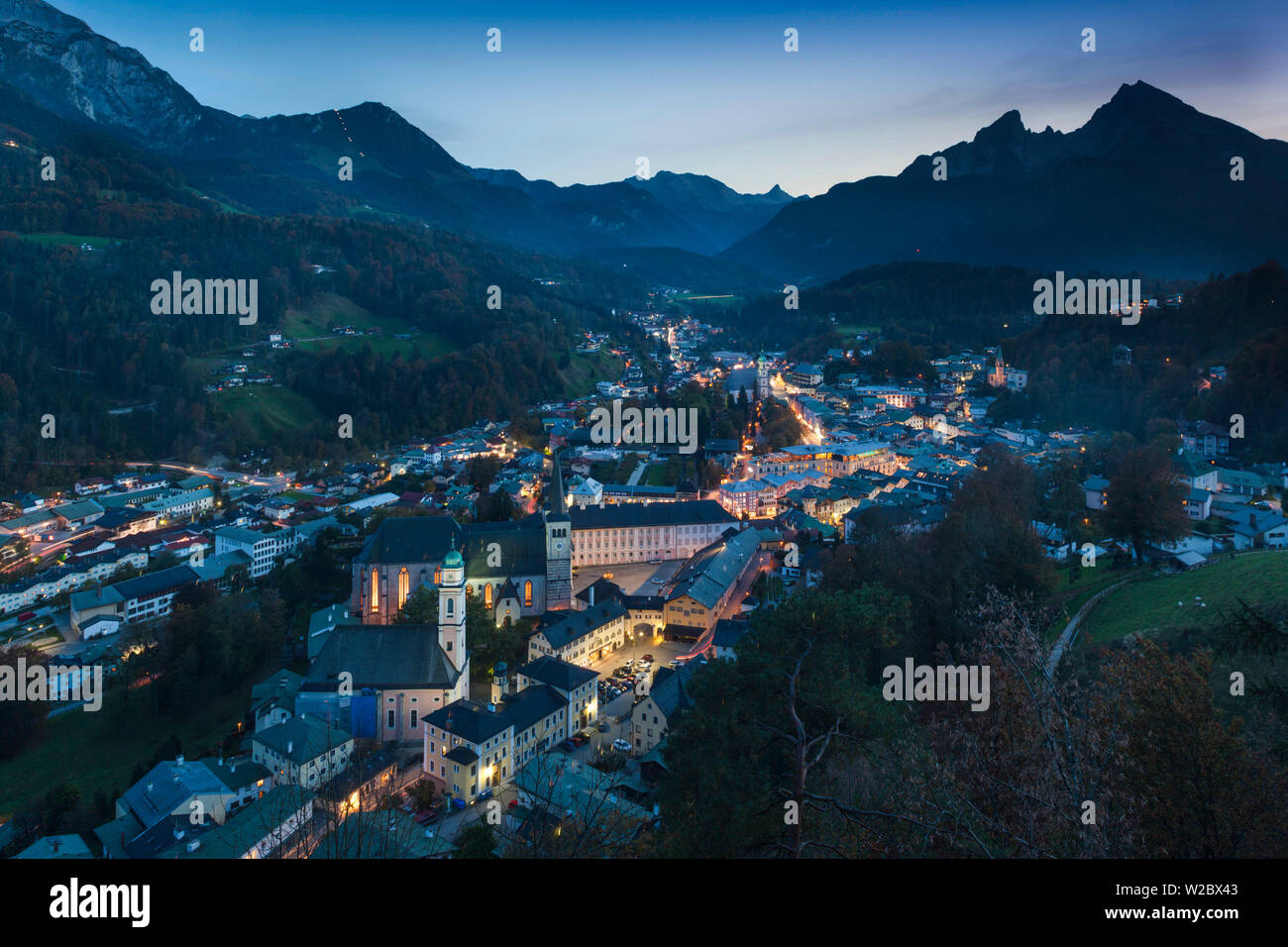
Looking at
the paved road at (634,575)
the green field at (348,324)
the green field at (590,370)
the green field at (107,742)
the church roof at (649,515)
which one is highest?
the green field at (348,324)

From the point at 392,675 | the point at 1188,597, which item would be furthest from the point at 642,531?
the point at 1188,597

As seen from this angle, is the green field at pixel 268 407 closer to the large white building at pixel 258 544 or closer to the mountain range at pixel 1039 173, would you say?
the large white building at pixel 258 544

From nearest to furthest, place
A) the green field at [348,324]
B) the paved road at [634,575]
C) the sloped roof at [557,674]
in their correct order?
1. the sloped roof at [557,674]
2. the paved road at [634,575]
3. the green field at [348,324]

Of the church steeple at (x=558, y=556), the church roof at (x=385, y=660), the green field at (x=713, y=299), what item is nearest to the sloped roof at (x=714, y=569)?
the church steeple at (x=558, y=556)

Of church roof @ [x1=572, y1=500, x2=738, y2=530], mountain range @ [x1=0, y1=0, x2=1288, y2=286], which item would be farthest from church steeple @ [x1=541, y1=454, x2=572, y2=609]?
mountain range @ [x1=0, y1=0, x2=1288, y2=286]

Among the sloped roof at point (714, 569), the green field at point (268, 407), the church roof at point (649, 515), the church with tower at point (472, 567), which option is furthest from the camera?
the green field at point (268, 407)

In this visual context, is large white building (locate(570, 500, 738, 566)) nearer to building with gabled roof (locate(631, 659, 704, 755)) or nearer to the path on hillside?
building with gabled roof (locate(631, 659, 704, 755))

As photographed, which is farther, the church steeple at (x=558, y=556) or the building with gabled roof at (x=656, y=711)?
the church steeple at (x=558, y=556)
